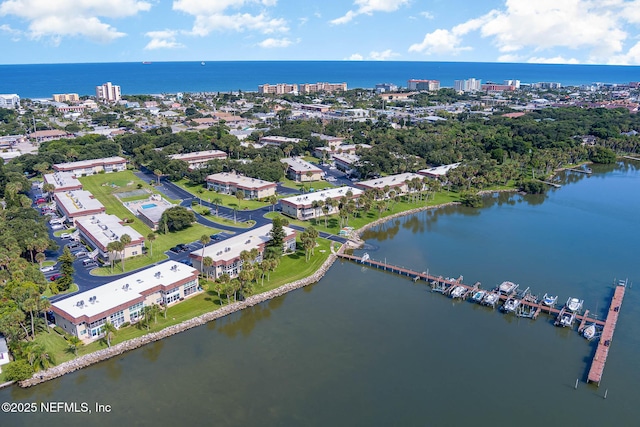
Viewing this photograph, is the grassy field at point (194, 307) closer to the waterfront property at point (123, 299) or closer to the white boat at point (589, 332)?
the waterfront property at point (123, 299)

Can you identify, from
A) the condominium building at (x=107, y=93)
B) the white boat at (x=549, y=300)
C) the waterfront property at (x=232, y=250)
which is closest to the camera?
the white boat at (x=549, y=300)

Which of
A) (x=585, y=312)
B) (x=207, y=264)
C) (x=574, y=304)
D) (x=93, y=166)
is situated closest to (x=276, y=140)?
(x=93, y=166)

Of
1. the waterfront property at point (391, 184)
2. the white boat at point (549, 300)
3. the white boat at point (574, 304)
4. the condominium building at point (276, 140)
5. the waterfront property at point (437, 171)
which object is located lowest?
the white boat at point (549, 300)

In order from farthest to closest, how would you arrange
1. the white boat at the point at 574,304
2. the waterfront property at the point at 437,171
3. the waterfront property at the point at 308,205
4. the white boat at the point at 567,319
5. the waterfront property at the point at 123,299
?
the waterfront property at the point at 437,171, the waterfront property at the point at 308,205, the white boat at the point at 574,304, the white boat at the point at 567,319, the waterfront property at the point at 123,299

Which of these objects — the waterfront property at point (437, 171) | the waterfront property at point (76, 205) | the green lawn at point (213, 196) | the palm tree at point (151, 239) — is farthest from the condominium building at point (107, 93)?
the palm tree at point (151, 239)

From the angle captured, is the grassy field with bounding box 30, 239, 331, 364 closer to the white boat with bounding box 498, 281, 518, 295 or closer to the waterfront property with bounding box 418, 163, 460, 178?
the white boat with bounding box 498, 281, 518, 295

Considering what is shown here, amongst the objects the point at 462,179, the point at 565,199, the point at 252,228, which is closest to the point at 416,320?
the point at 252,228

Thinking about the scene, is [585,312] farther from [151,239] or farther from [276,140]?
[276,140]
